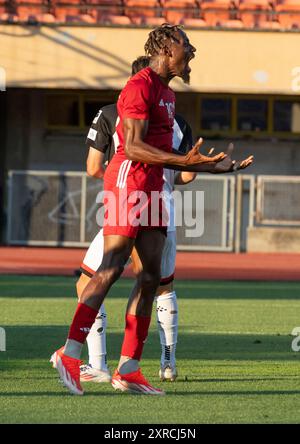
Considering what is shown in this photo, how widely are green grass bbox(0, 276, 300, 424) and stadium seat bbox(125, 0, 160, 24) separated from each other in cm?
1326

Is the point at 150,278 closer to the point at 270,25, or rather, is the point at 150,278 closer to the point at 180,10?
the point at 270,25

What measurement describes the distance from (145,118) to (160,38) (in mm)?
659

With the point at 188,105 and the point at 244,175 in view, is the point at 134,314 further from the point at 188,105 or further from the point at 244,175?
the point at 188,105

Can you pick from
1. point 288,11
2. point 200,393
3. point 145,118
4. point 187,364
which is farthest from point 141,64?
point 288,11

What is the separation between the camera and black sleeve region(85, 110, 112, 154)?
9039 millimetres

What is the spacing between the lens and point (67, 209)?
96.7ft

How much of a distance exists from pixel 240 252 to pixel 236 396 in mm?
21478

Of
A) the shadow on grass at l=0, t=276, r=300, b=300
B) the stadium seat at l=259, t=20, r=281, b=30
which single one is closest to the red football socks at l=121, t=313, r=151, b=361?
the shadow on grass at l=0, t=276, r=300, b=300

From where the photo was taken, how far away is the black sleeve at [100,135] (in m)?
9.04

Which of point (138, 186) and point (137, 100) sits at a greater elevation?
point (137, 100)

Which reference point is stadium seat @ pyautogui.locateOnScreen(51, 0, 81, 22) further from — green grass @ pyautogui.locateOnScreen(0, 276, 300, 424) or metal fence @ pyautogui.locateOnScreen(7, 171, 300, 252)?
green grass @ pyautogui.locateOnScreen(0, 276, 300, 424)

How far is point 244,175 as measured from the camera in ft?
97.0

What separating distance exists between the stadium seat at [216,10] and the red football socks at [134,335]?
2232cm

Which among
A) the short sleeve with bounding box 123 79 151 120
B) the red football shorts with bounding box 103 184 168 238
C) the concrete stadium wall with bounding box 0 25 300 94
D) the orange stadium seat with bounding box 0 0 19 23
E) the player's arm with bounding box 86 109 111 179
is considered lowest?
the red football shorts with bounding box 103 184 168 238
